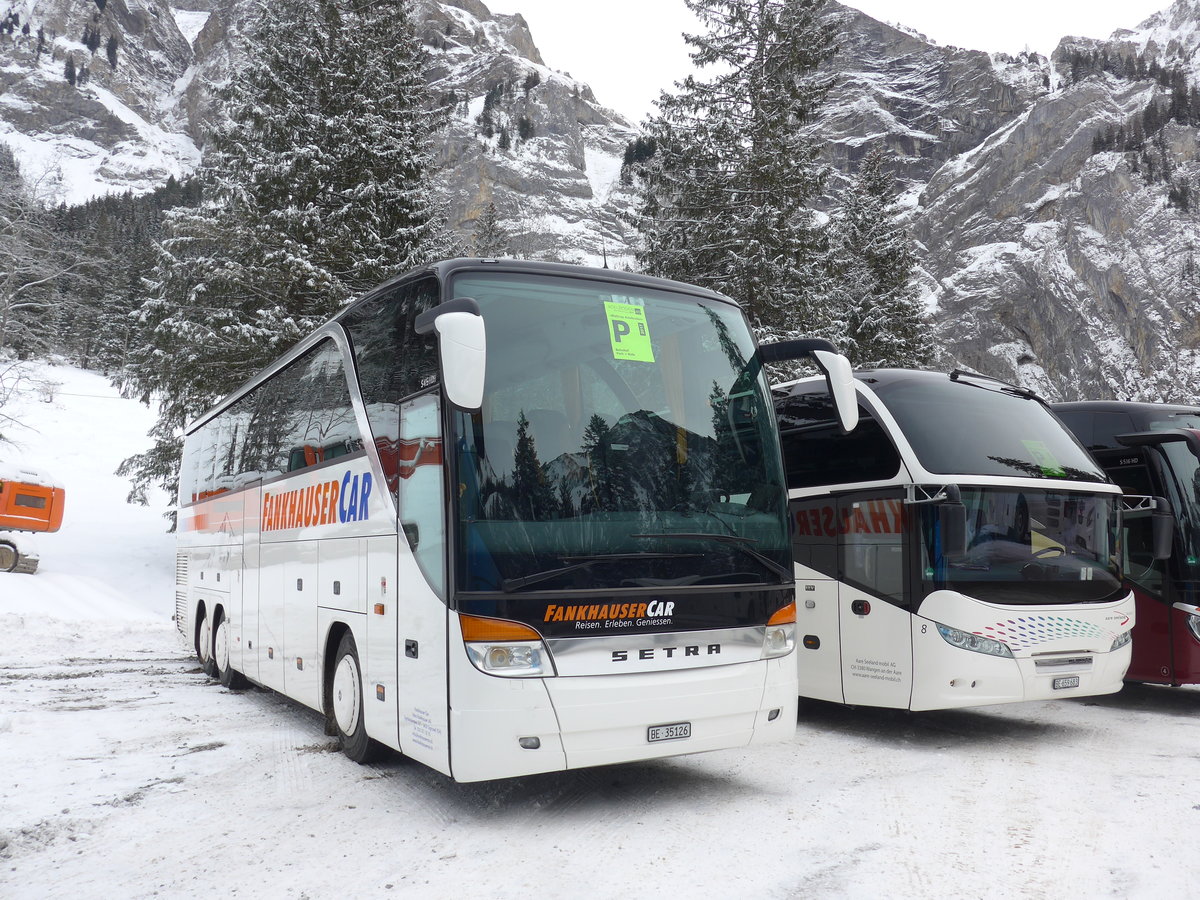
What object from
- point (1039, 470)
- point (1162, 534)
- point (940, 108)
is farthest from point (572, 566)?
point (940, 108)

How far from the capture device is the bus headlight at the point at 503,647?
5.01 m

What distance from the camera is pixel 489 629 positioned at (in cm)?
502

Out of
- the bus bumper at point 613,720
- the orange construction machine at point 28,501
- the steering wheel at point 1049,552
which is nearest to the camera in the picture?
the bus bumper at point 613,720

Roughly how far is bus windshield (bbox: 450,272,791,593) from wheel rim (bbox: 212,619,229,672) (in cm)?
653

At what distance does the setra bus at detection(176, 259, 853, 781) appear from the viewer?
16.6ft

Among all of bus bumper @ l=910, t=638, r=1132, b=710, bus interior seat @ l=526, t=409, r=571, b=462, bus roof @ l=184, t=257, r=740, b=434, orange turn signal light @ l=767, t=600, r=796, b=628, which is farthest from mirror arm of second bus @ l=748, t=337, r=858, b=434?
bus bumper @ l=910, t=638, r=1132, b=710

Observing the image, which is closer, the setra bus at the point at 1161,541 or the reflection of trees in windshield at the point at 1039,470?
the reflection of trees in windshield at the point at 1039,470

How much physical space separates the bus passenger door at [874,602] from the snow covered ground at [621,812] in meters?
0.50

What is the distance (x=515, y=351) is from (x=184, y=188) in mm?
128597

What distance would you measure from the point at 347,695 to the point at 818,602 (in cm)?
391

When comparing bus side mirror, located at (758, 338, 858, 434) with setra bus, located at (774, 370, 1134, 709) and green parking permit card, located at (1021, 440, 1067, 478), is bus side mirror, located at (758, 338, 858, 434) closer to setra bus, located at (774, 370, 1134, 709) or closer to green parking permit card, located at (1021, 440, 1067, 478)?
setra bus, located at (774, 370, 1134, 709)

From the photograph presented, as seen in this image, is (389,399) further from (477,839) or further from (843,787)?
(843,787)

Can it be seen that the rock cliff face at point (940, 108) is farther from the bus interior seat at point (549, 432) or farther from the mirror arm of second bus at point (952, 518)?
the bus interior seat at point (549, 432)

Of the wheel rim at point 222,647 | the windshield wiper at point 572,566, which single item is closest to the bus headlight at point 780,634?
the windshield wiper at point 572,566
